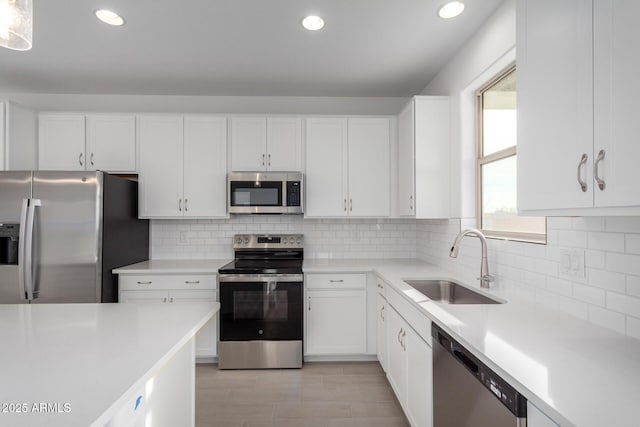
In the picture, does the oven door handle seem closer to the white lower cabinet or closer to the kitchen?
the kitchen

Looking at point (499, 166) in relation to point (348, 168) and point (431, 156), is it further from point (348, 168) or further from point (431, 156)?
point (348, 168)

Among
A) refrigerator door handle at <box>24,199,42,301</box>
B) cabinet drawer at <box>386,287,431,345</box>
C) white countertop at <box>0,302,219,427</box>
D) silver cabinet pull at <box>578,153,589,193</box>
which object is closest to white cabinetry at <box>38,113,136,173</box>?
refrigerator door handle at <box>24,199,42,301</box>

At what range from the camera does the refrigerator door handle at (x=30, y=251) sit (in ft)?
8.68

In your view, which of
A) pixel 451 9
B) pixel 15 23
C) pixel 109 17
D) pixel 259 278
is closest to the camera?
pixel 15 23

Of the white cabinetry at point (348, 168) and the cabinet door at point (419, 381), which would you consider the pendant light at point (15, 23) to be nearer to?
the cabinet door at point (419, 381)

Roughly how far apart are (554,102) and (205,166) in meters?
2.90

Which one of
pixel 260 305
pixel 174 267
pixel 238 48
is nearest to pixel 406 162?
pixel 238 48

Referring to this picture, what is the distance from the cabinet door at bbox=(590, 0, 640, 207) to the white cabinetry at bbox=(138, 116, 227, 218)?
2.94 meters

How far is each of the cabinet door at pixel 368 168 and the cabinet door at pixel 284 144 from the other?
53cm

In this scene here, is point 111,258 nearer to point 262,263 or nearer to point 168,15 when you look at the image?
point 262,263

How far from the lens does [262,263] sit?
3.40 metres

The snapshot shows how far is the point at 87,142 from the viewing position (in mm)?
3309

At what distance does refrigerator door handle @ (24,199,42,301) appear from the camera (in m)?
2.64

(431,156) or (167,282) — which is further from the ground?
(431,156)
